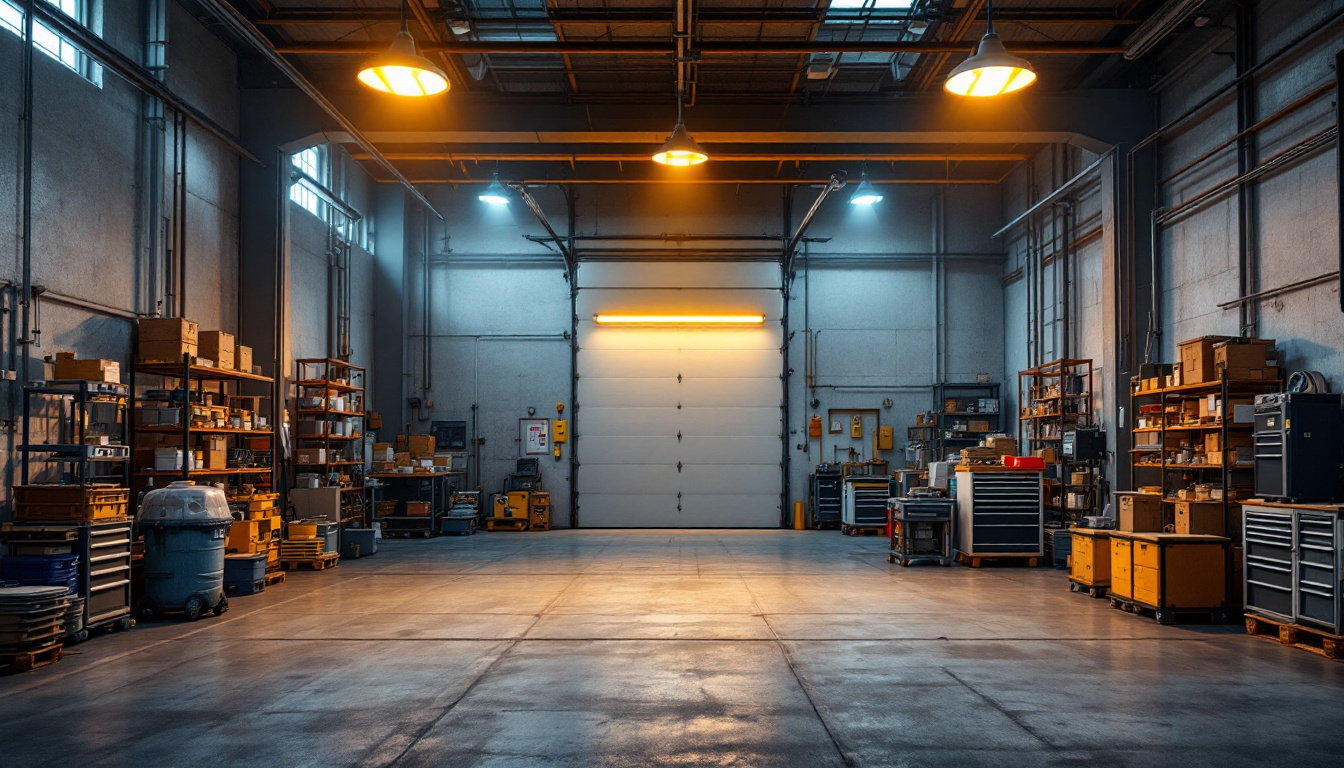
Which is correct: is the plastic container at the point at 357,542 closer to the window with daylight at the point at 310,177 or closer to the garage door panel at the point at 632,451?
the window with daylight at the point at 310,177

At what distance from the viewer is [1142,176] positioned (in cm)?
1225

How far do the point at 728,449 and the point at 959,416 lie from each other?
14.7 ft

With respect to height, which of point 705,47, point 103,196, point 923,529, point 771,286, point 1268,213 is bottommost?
point 923,529

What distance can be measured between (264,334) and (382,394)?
5981 millimetres

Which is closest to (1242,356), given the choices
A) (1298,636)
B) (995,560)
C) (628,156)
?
(1298,636)

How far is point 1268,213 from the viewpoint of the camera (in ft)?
31.7

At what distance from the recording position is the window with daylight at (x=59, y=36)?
8016 millimetres

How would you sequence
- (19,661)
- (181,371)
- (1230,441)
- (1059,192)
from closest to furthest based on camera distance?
(19,661), (1230,441), (181,371), (1059,192)

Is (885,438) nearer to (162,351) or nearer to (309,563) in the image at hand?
(309,563)

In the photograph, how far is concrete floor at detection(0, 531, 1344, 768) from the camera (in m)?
4.44

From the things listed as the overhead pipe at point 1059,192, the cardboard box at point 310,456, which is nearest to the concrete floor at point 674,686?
the cardboard box at point 310,456

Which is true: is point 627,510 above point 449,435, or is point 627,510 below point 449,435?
below

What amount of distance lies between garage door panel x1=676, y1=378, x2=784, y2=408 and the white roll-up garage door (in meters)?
0.02

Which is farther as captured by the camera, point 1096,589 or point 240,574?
point 240,574
